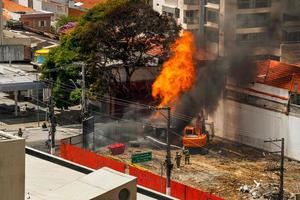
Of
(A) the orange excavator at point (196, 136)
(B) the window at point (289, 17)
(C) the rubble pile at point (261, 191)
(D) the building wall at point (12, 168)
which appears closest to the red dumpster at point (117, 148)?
(A) the orange excavator at point (196, 136)

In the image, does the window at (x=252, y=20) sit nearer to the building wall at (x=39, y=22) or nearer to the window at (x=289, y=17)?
the window at (x=289, y=17)

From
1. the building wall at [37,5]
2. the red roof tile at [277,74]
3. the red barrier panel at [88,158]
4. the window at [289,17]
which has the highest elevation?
the building wall at [37,5]

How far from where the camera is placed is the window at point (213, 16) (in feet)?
182

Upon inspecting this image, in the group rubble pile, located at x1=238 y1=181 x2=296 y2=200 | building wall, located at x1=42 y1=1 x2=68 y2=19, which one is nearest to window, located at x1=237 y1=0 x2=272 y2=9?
rubble pile, located at x1=238 y1=181 x2=296 y2=200

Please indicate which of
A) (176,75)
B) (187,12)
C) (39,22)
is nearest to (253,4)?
(176,75)

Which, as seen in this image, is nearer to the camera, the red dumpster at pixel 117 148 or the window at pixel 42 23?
the red dumpster at pixel 117 148

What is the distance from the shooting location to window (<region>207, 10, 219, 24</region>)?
55.6 m

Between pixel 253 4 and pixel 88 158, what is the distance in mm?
19052

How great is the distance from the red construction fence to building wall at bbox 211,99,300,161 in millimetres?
10642

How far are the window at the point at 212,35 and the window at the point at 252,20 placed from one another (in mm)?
1804

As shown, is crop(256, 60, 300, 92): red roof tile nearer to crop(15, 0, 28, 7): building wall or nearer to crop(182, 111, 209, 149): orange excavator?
crop(182, 111, 209, 149): orange excavator

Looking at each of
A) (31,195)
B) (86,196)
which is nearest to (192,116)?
(31,195)

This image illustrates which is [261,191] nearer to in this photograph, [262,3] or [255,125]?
[255,125]

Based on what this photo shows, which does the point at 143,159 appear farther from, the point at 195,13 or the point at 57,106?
the point at 195,13
